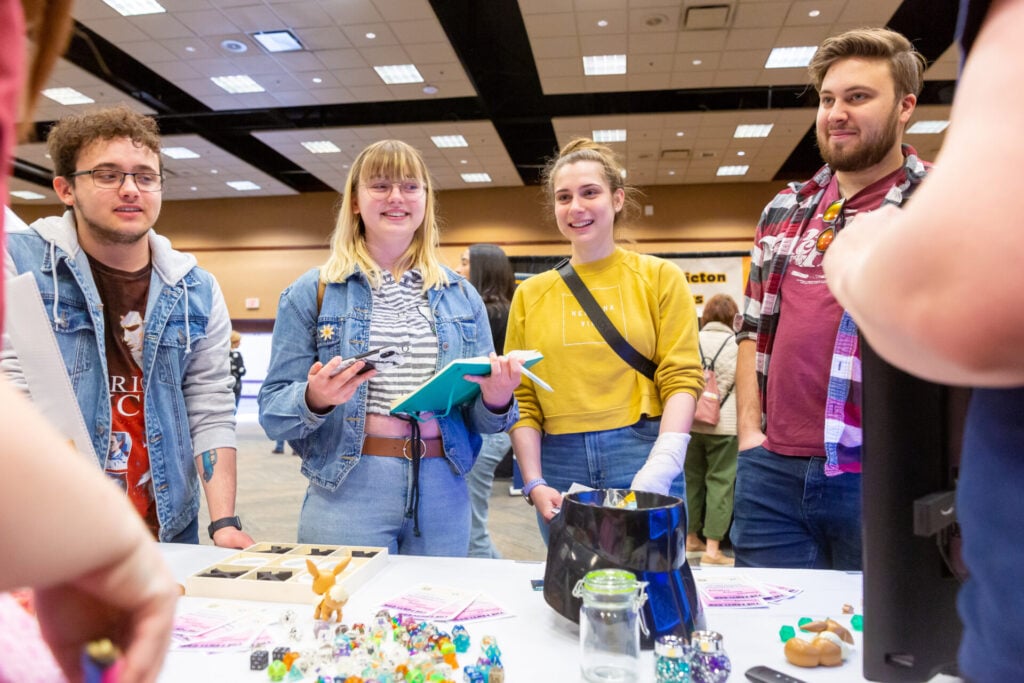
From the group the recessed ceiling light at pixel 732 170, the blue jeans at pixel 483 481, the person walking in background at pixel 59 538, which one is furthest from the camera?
the recessed ceiling light at pixel 732 170

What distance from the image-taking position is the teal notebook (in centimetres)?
147

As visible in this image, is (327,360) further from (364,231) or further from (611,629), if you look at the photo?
(611,629)

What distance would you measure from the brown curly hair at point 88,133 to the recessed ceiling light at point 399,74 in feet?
22.0

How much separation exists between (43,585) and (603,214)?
179cm

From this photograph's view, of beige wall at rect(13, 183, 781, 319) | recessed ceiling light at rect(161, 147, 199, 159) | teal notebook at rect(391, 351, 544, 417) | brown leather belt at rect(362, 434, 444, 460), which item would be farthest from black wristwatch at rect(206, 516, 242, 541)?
recessed ceiling light at rect(161, 147, 199, 159)

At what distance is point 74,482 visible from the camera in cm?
33

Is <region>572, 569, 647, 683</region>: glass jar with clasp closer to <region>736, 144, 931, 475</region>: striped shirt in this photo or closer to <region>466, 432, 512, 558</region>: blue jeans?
<region>736, 144, 931, 475</region>: striped shirt

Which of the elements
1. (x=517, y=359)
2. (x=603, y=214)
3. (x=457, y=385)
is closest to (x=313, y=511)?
(x=457, y=385)

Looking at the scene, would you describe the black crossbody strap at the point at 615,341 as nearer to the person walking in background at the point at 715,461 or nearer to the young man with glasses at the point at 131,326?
the young man with glasses at the point at 131,326

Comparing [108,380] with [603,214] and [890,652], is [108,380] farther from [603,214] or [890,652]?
[890,652]

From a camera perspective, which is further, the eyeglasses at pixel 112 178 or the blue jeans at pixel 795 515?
the eyeglasses at pixel 112 178

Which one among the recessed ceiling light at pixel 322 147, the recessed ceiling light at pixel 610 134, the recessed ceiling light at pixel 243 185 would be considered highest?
the recessed ceiling light at pixel 610 134

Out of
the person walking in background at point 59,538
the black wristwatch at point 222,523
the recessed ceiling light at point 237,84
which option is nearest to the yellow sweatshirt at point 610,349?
the black wristwatch at point 222,523

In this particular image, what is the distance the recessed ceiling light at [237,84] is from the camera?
855 cm
